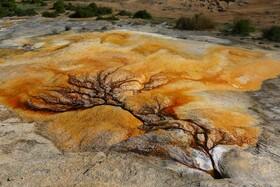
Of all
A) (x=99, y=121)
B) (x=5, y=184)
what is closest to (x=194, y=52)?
(x=99, y=121)

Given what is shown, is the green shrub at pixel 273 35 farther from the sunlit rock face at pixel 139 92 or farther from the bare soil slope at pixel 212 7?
the bare soil slope at pixel 212 7

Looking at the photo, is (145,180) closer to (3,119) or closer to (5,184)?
(5,184)

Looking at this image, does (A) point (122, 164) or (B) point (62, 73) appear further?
(B) point (62, 73)

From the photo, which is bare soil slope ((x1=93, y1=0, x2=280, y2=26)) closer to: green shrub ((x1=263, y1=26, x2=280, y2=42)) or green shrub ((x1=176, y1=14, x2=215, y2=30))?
green shrub ((x1=176, y1=14, x2=215, y2=30))

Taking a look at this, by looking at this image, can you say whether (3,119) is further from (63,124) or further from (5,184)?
(5,184)

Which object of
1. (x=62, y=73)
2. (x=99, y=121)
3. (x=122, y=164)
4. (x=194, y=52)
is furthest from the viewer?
(x=194, y=52)

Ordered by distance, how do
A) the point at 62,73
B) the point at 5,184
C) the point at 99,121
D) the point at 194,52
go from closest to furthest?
1. the point at 5,184
2. the point at 99,121
3. the point at 62,73
4. the point at 194,52

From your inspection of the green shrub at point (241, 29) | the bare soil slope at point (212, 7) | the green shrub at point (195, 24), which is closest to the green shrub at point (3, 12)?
the bare soil slope at point (212, 7)
